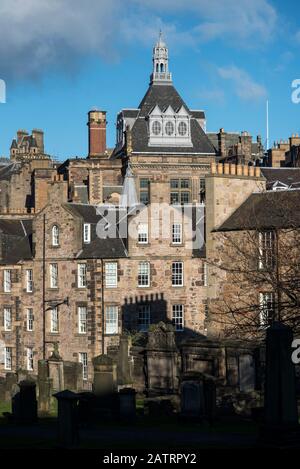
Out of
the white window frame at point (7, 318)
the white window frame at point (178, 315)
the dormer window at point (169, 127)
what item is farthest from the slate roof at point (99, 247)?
the dormer window at point (169, 127)

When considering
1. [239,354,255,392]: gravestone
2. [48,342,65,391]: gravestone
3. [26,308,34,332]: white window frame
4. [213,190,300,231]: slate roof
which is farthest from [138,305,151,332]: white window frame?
[239,354,255,392]: gravestone

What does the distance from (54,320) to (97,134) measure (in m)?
31.2

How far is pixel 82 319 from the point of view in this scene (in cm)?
5856

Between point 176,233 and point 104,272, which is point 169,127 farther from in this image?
point 104,272

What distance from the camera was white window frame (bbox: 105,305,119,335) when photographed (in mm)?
57781

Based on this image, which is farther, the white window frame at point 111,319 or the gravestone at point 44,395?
the white window frame at point 111,319

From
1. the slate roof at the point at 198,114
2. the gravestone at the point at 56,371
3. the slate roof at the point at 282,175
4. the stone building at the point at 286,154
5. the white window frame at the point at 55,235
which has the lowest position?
the gravestone at the point at 56,371

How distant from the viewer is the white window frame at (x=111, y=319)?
57.8 metres

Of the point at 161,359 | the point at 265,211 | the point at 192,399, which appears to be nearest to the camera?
the point at 192,399

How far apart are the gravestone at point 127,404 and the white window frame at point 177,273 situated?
23.4 metres

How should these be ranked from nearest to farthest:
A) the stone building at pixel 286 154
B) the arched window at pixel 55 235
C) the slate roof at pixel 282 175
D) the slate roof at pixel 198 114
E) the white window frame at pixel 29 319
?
1. the arched window at pixel 55 235
2. the white window frame at pixel 29 319
3. the slate roof at pixel 282 175
4. the stone building at pixel 286 154
5. the slate roof at pixel 198 114

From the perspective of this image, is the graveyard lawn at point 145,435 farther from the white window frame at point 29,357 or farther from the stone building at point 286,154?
the stone building at point 286,154

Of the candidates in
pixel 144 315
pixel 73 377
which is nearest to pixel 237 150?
pixel 144 315
